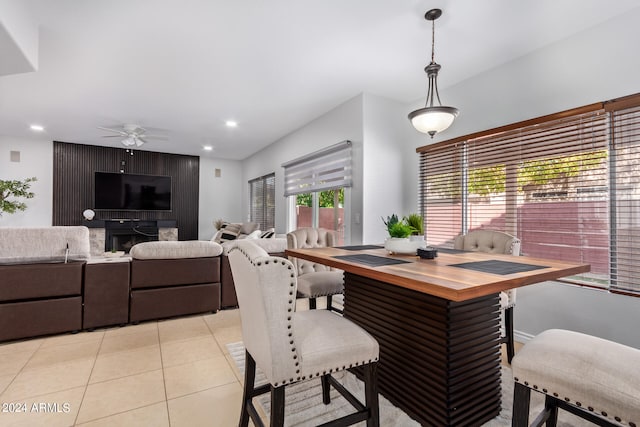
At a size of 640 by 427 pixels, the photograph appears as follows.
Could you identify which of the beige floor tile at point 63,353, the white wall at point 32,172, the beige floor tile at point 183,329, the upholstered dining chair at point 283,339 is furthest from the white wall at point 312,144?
the white wall at point 32,172

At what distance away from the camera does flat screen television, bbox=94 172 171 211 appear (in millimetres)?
6402

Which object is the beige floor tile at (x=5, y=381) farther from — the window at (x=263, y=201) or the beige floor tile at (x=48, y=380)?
the window at (x=263, y=201)

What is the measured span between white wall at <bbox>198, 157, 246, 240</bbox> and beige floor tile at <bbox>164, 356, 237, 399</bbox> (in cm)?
566

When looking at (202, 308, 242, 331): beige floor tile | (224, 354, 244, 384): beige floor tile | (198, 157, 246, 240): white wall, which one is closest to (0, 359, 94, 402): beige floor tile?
(224, 354, 244, 384): beige floor tile

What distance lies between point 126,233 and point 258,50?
5.43 meters

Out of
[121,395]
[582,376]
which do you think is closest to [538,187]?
[582,376]

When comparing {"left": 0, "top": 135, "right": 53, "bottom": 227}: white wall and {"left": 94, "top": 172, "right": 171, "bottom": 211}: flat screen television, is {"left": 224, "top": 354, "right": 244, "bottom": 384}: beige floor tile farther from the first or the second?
{"left": 0, "top": 135, "right": 53, "bottom": 227}: white wall

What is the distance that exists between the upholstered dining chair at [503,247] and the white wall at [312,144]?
1.35m

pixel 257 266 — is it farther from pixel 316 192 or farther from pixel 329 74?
pixel 316 192

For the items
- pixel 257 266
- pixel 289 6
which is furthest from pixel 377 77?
pixel 257 266

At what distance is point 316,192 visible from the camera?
469 cm

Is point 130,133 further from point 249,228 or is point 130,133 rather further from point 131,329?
point 131,329

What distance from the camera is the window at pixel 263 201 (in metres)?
6.29

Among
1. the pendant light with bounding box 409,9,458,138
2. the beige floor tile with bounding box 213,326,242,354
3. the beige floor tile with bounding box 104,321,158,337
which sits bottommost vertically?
the beige floor tile with bounding box 104,321,158,337
